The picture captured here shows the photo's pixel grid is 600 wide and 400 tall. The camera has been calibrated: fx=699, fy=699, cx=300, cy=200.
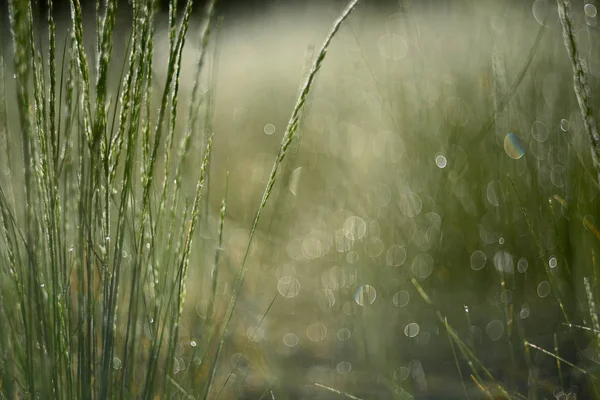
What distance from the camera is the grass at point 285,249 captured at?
79 centimetres

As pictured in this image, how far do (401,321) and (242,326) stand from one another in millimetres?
391

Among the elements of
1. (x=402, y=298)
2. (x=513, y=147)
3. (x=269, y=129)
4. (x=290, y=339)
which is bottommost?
(x=290, y=339)

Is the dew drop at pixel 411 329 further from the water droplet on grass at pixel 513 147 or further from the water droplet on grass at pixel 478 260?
the water droplet on grass at pixel 513 147

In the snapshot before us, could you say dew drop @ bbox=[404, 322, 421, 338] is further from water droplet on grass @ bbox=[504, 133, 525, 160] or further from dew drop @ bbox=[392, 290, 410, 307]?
water droplet on grass @ bbox=[504, 133, 525, 160]

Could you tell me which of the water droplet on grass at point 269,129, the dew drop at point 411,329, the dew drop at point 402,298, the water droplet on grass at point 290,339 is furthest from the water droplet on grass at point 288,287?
the water droplet on grass at point 269,129

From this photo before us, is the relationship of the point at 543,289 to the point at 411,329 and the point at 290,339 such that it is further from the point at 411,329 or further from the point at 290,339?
the point at 290,339

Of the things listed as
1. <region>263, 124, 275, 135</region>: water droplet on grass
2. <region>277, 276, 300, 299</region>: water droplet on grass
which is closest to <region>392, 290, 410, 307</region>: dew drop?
<region>277, 276, 300, 299</region>: water droplet on grass

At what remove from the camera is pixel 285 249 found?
2.43 metres

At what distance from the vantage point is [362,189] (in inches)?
102

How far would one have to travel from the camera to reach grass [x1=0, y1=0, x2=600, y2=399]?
0.79m

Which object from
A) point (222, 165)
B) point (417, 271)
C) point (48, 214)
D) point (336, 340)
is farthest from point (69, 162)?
point (222, 165)

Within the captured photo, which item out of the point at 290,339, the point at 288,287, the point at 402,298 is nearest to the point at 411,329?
the point at 402,298

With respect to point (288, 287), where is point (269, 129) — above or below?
above

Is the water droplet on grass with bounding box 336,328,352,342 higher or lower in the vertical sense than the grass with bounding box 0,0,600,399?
lower
